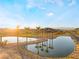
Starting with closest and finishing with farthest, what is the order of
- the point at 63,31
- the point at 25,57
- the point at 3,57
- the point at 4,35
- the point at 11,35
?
the point at 3,57, the point at 25,57, the point at 4,35, the point at 11,35, the point at 63,31

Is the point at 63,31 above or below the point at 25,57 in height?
above

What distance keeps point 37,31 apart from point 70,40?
26.1 ft

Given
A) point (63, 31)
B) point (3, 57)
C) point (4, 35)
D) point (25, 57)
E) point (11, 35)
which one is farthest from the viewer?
Result: point (63, 31)

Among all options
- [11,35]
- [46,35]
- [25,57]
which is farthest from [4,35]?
[25,57]

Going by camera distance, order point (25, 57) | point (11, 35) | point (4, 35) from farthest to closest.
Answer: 1. point (11, 35)
2. point (4, 35)
3. point (25, 57)

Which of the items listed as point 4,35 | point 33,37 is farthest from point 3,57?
point 33,37

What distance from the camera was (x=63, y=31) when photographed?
119 ft

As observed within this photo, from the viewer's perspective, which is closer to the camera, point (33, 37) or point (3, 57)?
point (3, 57)

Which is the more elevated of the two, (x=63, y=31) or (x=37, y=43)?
(x=63, y=31)

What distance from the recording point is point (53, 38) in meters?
37.3

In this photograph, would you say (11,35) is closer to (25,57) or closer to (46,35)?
(46,35)

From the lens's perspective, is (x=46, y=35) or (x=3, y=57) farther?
(x=46, y=35)

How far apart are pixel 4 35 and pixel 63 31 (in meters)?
13.4

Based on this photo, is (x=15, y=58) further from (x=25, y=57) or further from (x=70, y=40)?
(x=70, y=40)
